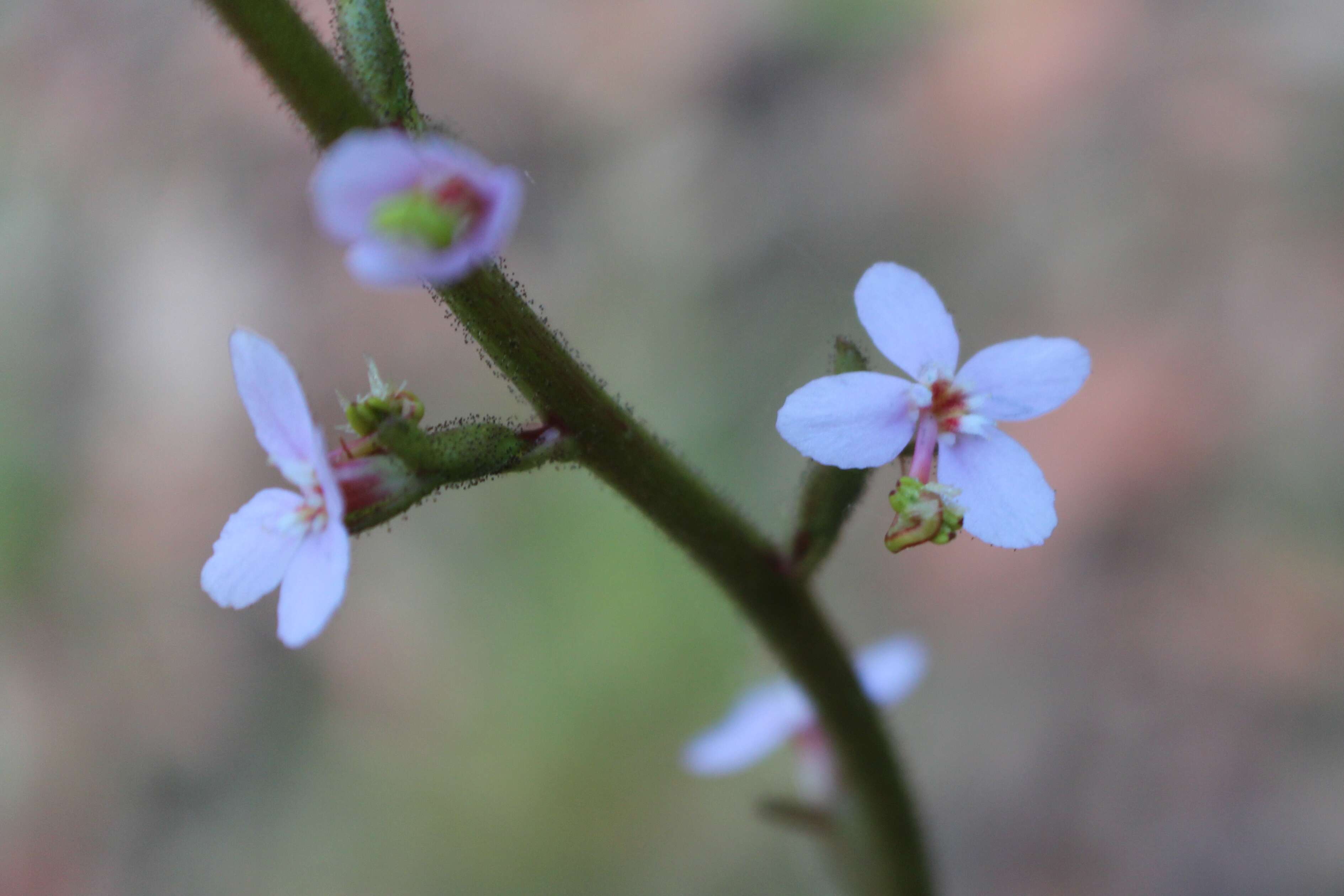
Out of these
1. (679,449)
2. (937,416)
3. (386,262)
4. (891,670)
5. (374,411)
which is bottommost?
(937,416)

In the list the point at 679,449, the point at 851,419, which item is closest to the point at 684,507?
the point at 851,419

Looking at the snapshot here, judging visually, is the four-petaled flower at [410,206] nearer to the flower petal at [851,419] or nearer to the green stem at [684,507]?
the green stem at [684,507]

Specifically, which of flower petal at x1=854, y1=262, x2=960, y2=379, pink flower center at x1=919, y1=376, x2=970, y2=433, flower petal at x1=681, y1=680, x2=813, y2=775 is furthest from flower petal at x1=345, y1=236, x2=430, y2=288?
flower petal at x1=681, y1=680, x2=813, y2=775

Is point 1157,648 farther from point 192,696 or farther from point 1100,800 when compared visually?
point 192,696

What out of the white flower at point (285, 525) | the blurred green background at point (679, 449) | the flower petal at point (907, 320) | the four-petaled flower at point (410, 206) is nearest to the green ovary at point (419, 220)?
the four-petaled flower at point (410, 206)

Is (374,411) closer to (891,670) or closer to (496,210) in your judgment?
(496,210)

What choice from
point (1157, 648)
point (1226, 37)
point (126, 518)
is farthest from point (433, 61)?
point (1157, 648)

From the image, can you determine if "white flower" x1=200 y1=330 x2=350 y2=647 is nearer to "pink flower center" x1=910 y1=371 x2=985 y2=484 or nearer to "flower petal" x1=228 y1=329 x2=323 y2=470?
"flower petal" x1=228 y1=329 x2=323 y2=470
